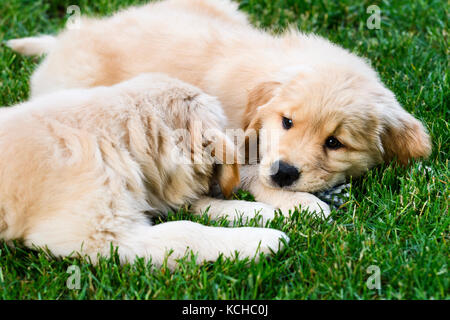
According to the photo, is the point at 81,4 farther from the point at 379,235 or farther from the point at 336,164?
the point at 379,235

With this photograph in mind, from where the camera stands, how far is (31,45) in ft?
16.2

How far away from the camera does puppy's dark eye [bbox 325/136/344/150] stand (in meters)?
3.30

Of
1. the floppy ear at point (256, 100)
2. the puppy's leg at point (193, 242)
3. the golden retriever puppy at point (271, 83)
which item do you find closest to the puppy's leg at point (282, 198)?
the golden retriever puppy at point (271, 83)

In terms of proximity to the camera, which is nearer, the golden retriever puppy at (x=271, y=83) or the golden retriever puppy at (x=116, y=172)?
the golden retriever puppy at (x=116, y=172)

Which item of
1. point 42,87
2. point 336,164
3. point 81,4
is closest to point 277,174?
point 336,164

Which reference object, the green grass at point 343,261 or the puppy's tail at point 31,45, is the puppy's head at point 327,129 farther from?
the puppy's tail at point 31,45

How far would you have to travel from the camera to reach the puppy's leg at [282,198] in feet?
10.4

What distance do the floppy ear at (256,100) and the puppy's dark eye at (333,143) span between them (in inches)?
17.5

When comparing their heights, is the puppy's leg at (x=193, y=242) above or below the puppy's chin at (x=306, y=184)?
below

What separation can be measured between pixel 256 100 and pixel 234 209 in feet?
2.46

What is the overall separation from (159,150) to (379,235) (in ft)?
3.90

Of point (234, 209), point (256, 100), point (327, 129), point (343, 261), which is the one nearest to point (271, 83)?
point (256, 100)

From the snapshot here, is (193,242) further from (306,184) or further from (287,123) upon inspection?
(287,123)
